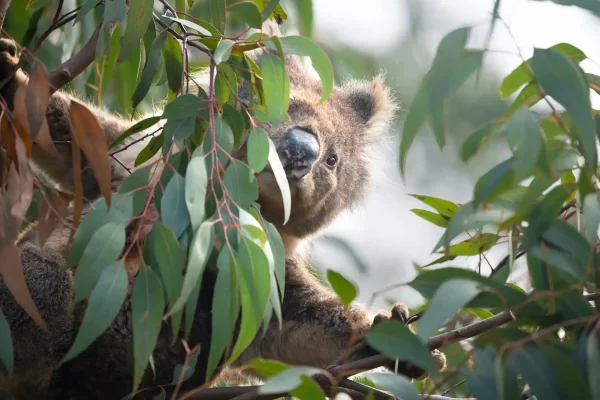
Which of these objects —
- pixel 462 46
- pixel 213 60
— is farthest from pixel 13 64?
pixel 462 46

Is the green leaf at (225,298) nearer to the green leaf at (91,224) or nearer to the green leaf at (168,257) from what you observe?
the green leaf at (168,257)

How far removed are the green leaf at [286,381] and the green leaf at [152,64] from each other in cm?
107

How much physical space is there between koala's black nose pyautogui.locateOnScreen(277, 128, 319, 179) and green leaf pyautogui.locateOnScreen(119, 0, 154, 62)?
64 cm

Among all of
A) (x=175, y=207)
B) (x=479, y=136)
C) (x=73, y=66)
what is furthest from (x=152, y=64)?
(x=479, y=136)

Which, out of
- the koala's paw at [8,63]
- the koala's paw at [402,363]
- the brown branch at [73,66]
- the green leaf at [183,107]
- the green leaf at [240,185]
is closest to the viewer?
the green leaf at [240,185]

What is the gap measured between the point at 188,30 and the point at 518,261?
1007mm

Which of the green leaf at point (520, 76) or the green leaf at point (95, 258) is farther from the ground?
the green leaf at point (520, 76)

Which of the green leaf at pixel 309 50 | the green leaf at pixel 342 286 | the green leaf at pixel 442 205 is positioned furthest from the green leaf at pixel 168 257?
the green leaf at pixel 442 205

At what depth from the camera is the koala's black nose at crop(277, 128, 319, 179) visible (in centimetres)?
239

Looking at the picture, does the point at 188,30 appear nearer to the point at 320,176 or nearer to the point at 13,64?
the point at 13,64

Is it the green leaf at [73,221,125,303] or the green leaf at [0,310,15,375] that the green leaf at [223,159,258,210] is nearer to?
the green leaf at [73,221,125,303]

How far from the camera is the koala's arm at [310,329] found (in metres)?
2.65

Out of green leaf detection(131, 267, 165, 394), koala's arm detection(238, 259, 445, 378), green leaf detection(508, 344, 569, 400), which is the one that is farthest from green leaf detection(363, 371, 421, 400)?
koala's arm detection(238, 259, 445, 378)

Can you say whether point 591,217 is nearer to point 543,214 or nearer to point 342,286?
point 543,214
